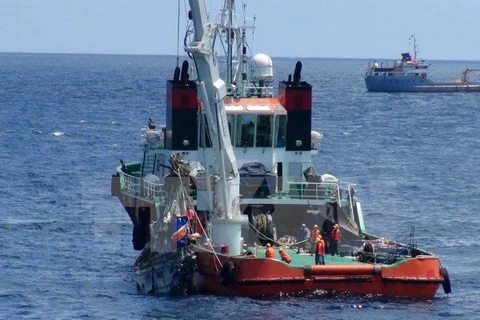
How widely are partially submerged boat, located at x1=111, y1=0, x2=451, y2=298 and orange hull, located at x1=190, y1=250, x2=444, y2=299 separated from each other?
0.10ft

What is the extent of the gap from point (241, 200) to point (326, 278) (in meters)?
5.99

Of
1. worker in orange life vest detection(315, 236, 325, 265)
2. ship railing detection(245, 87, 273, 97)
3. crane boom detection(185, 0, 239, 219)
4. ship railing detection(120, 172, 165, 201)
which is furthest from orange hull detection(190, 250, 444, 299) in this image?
ship railing detection(245, 87, 273, 97)

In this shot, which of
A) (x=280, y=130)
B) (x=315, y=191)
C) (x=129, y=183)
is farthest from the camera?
(x=129, y=183)

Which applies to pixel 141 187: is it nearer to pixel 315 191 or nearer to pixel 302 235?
pixel 315 191

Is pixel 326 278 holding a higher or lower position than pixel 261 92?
lower

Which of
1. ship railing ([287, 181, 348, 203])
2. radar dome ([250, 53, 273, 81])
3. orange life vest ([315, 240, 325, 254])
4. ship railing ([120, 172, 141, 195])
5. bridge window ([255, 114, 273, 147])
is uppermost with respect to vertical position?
radar dome ([250, 53, 273, 81])

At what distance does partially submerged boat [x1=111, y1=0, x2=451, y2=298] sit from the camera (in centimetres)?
3934

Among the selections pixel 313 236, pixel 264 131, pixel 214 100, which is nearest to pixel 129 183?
pixel 264 131

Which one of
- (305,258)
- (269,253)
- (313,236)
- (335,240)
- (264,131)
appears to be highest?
(264,131)

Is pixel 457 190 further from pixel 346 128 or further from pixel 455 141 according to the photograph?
pixel 346 128

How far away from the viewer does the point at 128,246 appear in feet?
177

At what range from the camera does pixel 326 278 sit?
128 feet

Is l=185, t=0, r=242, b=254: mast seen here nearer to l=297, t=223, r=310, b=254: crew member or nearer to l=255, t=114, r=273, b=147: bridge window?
l=297, t=223, r=310, b=254: crew member

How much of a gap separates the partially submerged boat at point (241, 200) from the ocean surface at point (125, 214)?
74 cm
